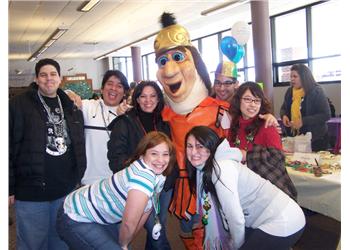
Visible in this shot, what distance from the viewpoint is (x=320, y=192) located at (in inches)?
94.7

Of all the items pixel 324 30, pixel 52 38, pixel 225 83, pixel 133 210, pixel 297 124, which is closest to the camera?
pixel 133 210

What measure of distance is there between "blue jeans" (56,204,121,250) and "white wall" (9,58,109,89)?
1384 cm

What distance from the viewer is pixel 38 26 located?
788cm

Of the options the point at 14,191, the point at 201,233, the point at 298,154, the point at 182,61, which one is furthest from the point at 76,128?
the point at 298,154

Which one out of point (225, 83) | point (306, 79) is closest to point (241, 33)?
point (306, 79)

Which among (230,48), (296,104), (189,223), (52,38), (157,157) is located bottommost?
(189,223)

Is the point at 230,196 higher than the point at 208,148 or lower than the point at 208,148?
lower

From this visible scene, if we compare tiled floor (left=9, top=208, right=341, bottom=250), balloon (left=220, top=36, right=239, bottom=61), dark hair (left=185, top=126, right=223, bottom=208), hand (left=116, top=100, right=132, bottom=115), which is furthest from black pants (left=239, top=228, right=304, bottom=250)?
balloon (left=220, top=36, right=239, bottom=61)

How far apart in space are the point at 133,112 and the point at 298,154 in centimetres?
154

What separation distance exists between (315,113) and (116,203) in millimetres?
2269

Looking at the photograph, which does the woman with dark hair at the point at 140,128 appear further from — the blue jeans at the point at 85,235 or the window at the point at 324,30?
the window at the point at 324,30

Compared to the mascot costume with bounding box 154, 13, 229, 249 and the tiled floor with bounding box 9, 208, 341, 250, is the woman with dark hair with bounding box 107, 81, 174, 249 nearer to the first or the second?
the mascot costume with bounding box 154, 13, 229, 249

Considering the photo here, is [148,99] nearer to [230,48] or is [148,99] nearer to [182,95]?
[182,95]

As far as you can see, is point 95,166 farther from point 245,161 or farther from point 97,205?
point 245,161
